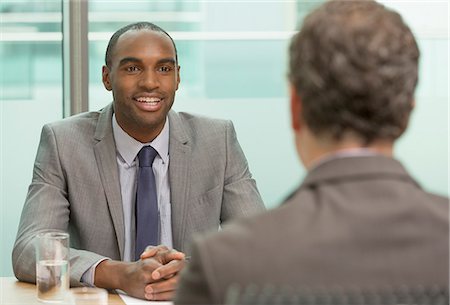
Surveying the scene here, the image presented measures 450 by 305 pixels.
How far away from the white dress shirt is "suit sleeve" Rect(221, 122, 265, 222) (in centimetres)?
20

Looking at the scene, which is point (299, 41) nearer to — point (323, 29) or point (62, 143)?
point (323, 29)

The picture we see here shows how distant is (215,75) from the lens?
4633 millimetres

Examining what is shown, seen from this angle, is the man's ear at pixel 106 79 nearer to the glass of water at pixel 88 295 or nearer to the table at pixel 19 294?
the table at pixel 19 294

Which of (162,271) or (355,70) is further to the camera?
(162,271)

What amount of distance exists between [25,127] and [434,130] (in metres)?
2.14

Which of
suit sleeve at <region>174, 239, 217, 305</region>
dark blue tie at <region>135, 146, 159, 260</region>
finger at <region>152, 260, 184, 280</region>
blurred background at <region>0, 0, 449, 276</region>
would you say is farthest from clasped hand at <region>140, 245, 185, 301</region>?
blurred background at <region>0, 0, 449, 276</region>

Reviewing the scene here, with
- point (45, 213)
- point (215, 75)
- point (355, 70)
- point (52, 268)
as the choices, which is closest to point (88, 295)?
point (52, 268)

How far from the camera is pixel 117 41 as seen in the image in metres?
2.92

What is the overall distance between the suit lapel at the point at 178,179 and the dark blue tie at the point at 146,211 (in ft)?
0.21

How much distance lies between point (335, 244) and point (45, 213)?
1.64 meters

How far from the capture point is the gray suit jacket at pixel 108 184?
2727 millimetres

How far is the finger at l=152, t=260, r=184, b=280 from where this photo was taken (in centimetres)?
232

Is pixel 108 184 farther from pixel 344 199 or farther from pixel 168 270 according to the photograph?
pixel 344 199

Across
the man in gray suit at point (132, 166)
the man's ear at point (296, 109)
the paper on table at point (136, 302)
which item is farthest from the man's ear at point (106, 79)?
the man's ear at point (296, 109)
